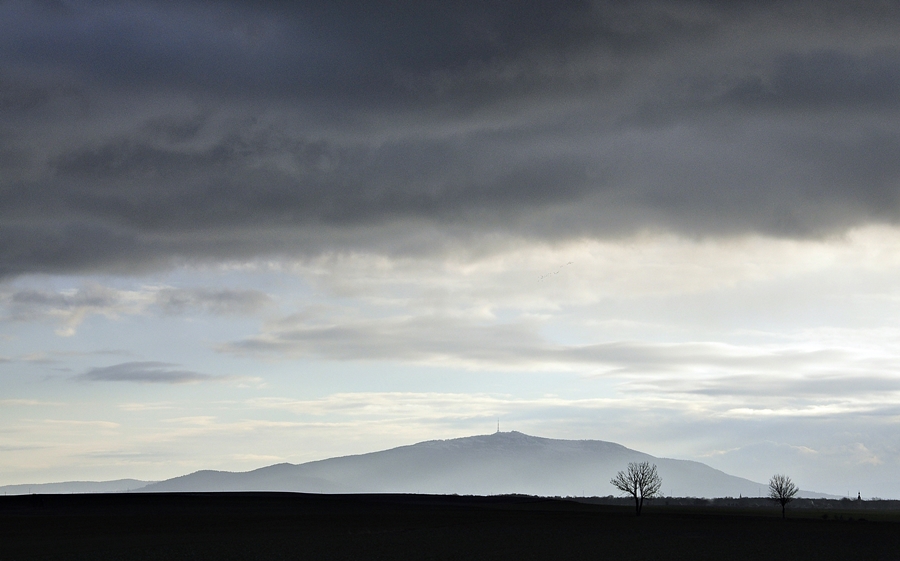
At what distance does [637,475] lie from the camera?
180 m

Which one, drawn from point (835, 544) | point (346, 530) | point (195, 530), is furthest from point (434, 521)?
point (835, 544)

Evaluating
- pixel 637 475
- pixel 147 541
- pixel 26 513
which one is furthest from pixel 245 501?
pixel 147 541

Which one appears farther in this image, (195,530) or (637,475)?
(637,475)

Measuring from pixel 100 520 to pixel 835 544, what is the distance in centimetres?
9743

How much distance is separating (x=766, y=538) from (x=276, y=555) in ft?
173

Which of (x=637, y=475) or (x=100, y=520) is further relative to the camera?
(x=637, y=475)

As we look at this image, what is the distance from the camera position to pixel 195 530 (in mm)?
105938

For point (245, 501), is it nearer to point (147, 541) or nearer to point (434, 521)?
point (434, 521)

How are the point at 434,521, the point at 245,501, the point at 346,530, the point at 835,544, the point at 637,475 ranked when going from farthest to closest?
1. the point at 245,501
2. the point at 637,475
3. the point at 434,521
4. the point at 346,530
5. the point at 835,544

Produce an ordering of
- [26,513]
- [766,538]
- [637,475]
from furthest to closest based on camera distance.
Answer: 1. [637,475]
2. [26,513]
3. [766,538]

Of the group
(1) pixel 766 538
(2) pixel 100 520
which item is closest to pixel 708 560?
(1) pixel 766 538

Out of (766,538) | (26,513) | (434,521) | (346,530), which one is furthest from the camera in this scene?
(26,513)

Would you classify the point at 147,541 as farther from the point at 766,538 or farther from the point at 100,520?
the point at 766,538

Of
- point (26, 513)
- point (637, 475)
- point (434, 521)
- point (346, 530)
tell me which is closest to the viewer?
point (346, 530)
